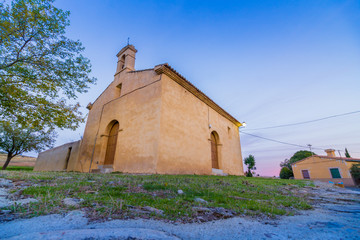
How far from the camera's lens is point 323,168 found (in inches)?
867

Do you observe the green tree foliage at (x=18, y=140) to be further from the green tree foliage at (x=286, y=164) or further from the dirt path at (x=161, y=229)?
the green tree foliage at (x=286, y=164)

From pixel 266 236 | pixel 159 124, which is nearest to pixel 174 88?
pixel 159 124

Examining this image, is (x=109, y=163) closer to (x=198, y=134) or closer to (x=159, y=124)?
(x=159, y=124)

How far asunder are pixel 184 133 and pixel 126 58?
708cm

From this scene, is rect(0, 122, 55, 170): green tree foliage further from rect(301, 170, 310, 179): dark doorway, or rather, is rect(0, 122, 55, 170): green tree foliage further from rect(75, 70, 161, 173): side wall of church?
rect(301, 170, 310, 179): dark doorway

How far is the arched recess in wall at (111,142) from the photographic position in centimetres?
943

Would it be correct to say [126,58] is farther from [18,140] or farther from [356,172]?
[356,172]

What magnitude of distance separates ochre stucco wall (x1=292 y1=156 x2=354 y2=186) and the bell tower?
2801cm

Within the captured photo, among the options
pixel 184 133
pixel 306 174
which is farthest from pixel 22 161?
pixel 306 174

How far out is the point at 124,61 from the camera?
11.8m

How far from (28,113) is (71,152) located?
21.0ft

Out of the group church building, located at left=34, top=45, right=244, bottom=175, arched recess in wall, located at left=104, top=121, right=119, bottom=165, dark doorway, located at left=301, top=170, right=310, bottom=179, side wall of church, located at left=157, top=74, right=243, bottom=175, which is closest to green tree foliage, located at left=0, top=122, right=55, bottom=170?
church building, located at left=34, top=45, right=244, bottom=175

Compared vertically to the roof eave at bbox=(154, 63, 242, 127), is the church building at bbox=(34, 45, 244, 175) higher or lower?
lower

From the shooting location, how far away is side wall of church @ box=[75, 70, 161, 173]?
24.6 ft
